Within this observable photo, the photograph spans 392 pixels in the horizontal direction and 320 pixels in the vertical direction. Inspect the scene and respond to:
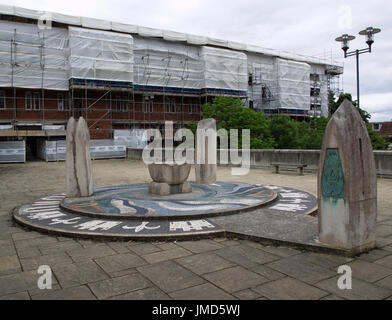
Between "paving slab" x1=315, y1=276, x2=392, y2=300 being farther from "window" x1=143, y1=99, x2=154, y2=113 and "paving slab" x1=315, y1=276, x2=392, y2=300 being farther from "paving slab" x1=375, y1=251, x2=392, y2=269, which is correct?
"window" x1=143, y1=99, x2=154, y2=113

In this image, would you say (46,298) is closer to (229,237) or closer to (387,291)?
(229,237)

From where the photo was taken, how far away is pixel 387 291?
3682mm

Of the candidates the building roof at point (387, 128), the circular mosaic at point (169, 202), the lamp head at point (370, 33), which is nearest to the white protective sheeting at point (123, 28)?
the lamp head at point (370, 33)

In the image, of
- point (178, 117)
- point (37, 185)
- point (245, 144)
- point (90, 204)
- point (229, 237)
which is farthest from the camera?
point (178, 117)

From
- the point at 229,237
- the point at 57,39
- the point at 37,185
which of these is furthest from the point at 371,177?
the point at 57,39

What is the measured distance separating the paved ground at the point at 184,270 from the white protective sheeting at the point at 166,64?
32154 mm

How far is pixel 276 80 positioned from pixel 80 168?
39.7 m

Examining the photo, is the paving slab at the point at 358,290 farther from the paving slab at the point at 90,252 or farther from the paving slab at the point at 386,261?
the paving slab at the point at 90,252

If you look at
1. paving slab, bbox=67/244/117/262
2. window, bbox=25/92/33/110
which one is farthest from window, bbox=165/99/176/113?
paving slab, bbox=67/244/117/262

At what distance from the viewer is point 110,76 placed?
1289 inches

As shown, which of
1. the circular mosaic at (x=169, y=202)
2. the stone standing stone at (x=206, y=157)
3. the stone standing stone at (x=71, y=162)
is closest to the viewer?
the circular mosaic at (x=169, y=202)

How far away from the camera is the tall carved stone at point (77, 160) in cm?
920

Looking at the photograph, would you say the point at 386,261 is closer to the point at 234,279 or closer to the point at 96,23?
the point at 234,279

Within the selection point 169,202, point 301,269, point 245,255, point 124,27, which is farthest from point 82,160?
point 124,27
